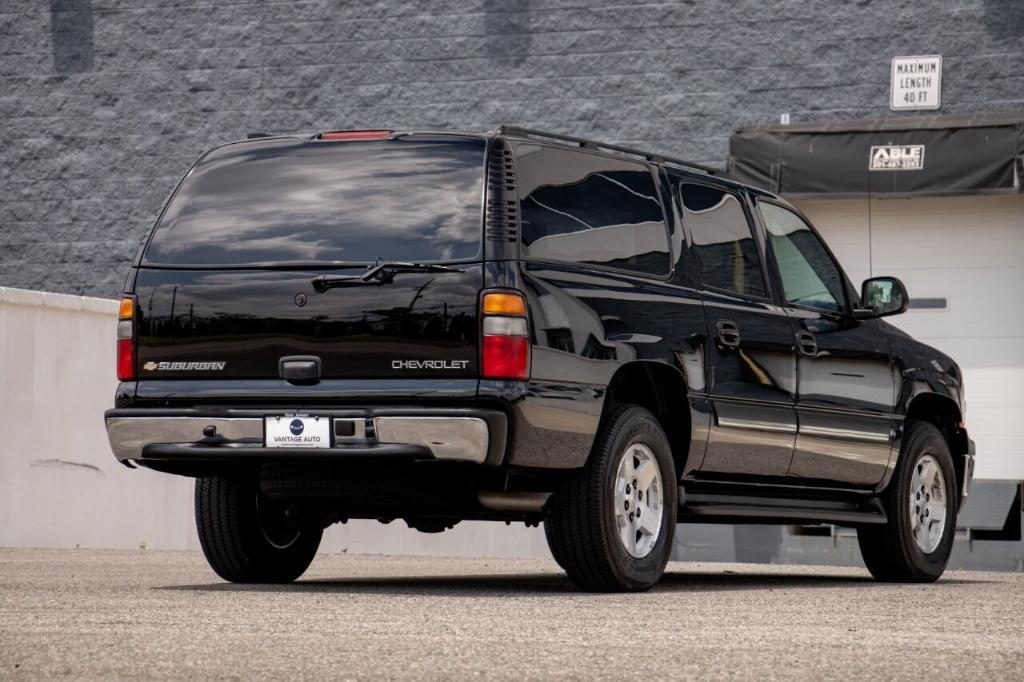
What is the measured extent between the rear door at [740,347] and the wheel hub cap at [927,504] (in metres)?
1.56

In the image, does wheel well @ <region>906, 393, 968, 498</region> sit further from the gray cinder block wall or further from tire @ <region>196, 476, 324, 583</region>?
the gray cinder block wall

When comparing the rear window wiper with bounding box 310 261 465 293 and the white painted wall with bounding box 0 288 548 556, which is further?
the white painted wall with bounding box 0 288 548 556

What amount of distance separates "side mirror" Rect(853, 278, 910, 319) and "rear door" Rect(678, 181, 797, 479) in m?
0.93

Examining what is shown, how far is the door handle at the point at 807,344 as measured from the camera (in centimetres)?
1052

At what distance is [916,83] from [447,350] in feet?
35.6

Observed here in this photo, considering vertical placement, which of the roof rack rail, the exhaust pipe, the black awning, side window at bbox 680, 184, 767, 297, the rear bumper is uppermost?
the black awning

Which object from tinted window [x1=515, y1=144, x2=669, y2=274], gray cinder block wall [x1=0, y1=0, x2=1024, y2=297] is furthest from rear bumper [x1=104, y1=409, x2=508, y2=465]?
gray cinder block wall [x1=0, y1=0, x2=1024, y2=297]

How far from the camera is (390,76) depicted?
19672 mm

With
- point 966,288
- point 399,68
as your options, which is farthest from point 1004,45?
point 399,68

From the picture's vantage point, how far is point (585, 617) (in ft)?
25.2

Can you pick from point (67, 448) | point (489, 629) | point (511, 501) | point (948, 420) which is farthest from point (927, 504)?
point (67, 448)

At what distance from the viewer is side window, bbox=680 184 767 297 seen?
10.0 metres

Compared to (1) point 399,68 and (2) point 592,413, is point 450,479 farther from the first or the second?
(1) point 399,68

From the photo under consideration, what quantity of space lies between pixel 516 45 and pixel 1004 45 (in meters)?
4.55
